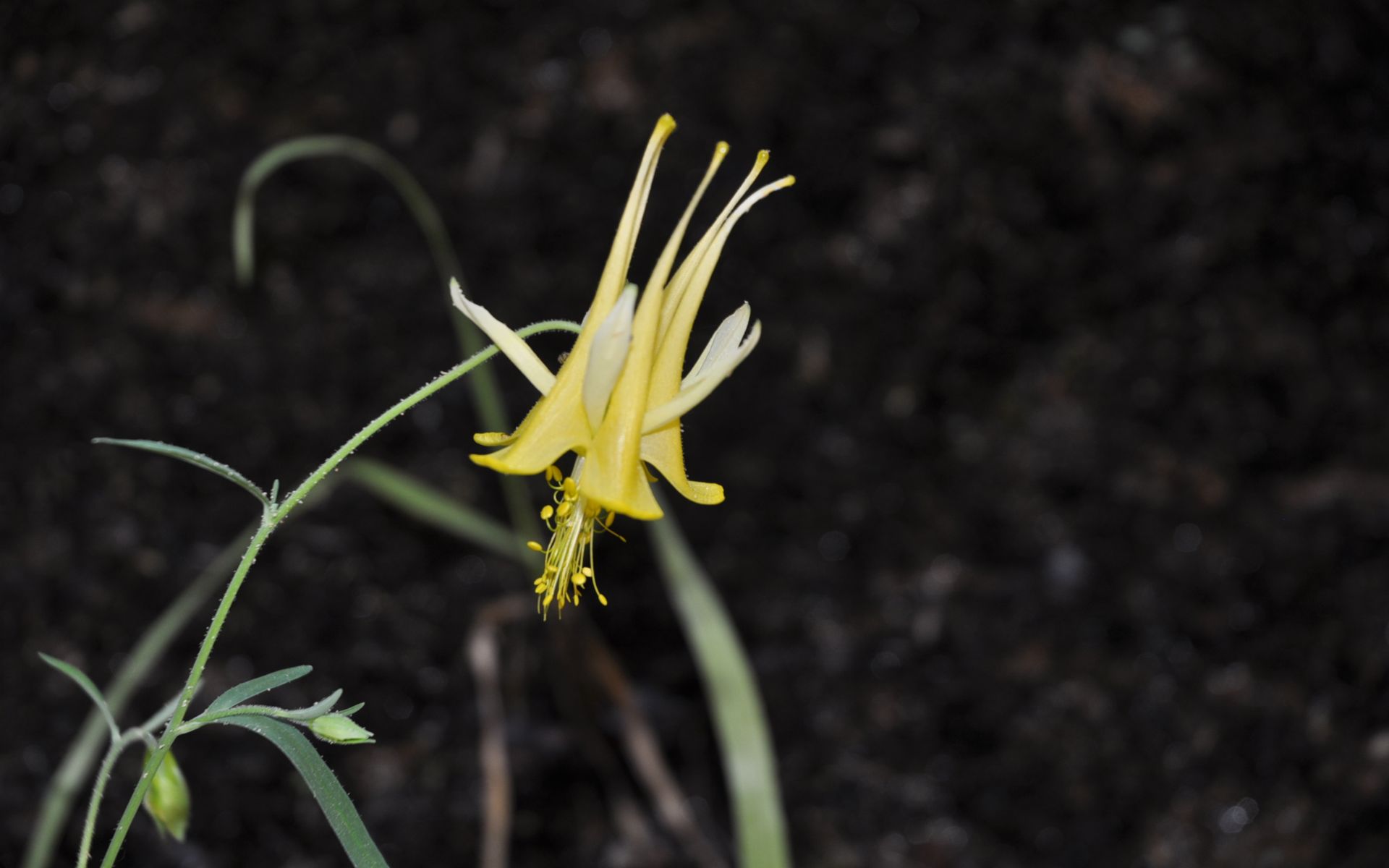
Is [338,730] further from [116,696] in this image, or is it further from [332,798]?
[116,696]

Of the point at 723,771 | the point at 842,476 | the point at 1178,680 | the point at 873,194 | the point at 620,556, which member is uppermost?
the point at 873,194

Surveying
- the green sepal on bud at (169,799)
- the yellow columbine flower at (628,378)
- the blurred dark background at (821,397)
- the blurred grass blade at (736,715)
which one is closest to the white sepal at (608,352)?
the yellow columbine flower at (628,378)

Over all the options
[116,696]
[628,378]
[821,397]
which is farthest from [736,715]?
[628,378]

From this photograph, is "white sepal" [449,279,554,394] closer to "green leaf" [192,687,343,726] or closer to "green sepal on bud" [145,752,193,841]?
"green leaf" [192,687,343,726]

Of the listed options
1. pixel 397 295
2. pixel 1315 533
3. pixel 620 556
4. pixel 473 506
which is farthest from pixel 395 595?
pixel 1315 533

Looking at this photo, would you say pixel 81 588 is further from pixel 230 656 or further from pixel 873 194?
pixel 873 194

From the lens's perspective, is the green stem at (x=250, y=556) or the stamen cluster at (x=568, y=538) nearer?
the green stem at (x=250, y=556)

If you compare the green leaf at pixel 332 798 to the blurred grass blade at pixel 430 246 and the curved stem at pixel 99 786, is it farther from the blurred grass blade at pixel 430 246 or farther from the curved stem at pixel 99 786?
the blurred grass blade at pixel 430 246
